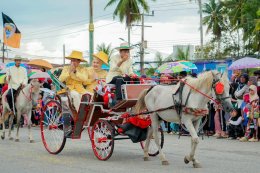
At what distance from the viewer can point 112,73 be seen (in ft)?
36.8

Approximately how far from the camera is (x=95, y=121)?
1145 centimetres

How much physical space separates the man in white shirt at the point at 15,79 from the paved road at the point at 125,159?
166cm

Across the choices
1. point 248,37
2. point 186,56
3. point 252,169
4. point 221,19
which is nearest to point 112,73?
point 252,169

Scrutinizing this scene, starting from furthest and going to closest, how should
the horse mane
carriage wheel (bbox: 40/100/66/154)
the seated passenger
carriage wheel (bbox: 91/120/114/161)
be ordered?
carriage wheel (bbox: 40/100/66/154), the seated passenger, carriage wheel (bbox: 91/120/114/161), the horse mane

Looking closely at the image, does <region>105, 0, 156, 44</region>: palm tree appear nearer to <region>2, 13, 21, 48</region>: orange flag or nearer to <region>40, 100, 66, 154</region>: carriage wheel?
<region>2, 13, 21, 48</region>: orange flag

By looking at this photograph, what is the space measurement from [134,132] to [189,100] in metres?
1.56

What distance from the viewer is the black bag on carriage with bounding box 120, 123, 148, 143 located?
10.6m

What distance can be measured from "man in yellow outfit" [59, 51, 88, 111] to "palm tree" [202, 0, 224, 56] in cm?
5089

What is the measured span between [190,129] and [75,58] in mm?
3499

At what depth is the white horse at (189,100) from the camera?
9.55 metres

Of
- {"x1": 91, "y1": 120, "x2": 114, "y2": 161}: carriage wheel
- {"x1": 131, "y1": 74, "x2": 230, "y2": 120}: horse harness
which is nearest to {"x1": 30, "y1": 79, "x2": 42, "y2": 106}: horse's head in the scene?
{"x1": 91, "y1": 120, "x2": 114, "y2": 161}: carriage wheel

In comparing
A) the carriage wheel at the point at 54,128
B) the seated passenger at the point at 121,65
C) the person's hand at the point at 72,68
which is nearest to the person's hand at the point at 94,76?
the person's hand at the point at 72,68

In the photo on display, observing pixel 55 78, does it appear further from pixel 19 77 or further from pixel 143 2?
pixel 143 2

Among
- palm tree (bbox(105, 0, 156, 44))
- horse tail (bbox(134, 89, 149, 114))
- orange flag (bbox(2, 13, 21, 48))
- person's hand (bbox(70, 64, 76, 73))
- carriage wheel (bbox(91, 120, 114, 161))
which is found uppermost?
palm tree (bbox(105, 0, 156, 44))
